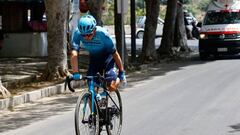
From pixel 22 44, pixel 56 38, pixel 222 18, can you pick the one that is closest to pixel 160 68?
pixel 222 18

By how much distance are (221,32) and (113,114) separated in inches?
679

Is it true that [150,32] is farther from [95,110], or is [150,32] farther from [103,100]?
[95,110]

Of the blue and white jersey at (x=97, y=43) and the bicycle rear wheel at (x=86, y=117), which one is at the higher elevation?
the blue and white jersey at (x=97, y=43)

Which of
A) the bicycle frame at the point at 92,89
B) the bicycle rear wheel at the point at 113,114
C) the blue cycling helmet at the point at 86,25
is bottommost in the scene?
the bicycle rear wheel at the point at 113,114

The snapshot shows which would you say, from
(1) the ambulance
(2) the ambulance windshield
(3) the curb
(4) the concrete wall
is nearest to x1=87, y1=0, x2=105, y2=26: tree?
(3) the curb

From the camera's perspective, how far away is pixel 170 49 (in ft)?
87.8

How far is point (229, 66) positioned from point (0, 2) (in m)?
9.65

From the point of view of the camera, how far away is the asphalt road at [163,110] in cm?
930

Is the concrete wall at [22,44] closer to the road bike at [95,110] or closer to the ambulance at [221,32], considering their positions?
the ambulance at [221,32]

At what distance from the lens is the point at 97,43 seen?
25.3 feet

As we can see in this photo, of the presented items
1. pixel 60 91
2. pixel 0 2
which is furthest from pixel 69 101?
pixel 0 2

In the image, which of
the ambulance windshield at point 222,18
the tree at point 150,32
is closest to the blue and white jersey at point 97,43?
the tree at point 150,32

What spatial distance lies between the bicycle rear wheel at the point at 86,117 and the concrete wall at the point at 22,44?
17449 millimetres

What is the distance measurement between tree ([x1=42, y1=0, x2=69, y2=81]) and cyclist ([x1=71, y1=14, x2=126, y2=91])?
8.58m
